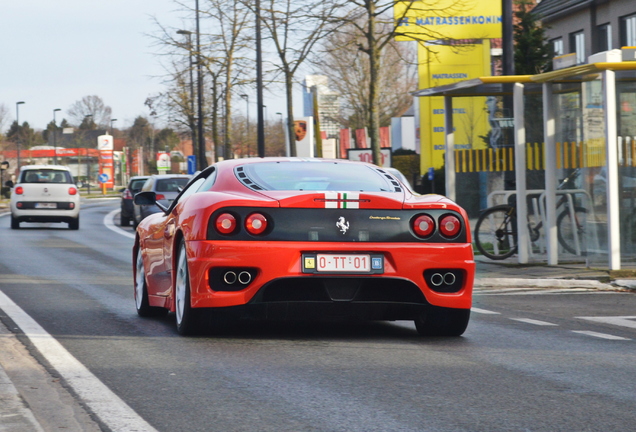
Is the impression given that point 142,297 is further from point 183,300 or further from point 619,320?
point 619,320

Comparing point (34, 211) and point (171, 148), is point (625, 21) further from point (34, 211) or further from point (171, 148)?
point (171, 148)

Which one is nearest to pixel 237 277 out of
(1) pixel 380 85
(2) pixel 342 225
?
(2) pixel 342 225

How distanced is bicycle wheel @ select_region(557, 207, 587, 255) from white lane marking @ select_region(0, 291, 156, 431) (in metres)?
8.11

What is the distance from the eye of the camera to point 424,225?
739cm

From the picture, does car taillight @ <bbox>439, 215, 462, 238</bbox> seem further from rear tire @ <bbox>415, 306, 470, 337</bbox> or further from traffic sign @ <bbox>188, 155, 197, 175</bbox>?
traffic sign @ <bbox>188, 155, 197, 175</bbox>

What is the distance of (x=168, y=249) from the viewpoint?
327 inches

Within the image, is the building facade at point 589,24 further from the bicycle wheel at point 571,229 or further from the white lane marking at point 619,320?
the white lane marking at point 619,320

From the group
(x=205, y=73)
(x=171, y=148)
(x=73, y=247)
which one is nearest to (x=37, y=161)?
(x=171, y=148)

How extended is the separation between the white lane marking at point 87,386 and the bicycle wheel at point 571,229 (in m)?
8.11

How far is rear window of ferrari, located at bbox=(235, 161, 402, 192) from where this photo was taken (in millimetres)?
7715

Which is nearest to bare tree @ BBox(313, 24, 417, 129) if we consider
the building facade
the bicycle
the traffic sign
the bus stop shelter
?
the traffic sign

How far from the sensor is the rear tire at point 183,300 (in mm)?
7551

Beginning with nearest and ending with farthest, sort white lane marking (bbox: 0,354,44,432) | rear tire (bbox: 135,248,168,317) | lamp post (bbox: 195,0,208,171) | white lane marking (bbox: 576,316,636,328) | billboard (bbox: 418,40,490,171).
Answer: white lane marking (bbox: 0,354,44,432)
white lane marking (bbox: 576,316,636,328)
rear tire (bbox: 135,248,168,317)
billboard (bbox: 418,40,490,171)
lamp post (bbox: 195,0,208,171)

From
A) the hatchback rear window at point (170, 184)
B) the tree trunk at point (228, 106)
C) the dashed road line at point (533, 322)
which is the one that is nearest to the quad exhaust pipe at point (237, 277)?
the dashed road line at point (533, 322)
